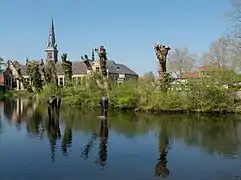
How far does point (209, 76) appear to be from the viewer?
1248 inches

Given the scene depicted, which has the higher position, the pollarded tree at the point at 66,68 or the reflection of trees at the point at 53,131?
the pollarded tree at the point at 66,68

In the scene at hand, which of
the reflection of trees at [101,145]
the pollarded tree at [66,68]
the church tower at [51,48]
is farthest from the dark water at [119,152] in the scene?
the church tower at [51,48]

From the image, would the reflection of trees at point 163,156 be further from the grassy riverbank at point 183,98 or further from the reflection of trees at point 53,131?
the grassy riverbank at point 183,98

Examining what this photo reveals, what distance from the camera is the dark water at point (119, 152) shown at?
34.4 ft

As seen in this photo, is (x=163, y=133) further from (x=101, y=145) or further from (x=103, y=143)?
(x=101, y=145)

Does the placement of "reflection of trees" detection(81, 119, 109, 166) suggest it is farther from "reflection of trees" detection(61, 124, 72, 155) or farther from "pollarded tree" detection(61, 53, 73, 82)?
"pollarded tree" detection(61, 53, 73, 82)

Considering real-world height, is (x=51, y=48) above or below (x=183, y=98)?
above

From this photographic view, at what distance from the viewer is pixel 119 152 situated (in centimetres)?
1354

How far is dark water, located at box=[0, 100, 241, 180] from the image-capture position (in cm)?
1049

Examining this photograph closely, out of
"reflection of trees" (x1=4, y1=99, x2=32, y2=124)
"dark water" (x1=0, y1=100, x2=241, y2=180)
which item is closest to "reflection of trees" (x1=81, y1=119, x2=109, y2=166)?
"dark water" (x1=0, y1=100, x2=241, y2=180)

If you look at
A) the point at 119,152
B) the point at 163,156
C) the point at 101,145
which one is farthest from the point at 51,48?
the point at 163,156

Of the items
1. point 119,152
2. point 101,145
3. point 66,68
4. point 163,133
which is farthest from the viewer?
point 66,68

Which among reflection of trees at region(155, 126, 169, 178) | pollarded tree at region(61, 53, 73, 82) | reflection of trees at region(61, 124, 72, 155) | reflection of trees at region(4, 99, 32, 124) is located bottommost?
reflection of trees at region(155, 126, 169, 178)

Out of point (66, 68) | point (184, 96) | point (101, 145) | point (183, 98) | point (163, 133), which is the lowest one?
point (101, 145)
